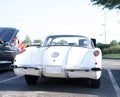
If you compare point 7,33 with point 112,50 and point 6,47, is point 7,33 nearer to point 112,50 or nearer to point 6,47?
point 6,47

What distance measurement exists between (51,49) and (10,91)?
1525mm

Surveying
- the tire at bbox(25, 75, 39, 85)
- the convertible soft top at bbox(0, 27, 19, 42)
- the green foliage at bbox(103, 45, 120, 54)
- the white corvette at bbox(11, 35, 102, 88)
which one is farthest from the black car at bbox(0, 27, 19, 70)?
the green foliage at bbox(103, 45, 120, 54)

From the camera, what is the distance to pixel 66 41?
11.2m

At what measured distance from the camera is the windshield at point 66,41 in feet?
34.3

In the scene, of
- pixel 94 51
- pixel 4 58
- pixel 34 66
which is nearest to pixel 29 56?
pixel 34 66

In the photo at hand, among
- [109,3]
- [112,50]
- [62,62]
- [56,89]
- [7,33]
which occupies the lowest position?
[112,50]

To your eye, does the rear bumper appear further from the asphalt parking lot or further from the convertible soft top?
the convertible soft top

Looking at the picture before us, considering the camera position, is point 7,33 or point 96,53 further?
point 7,33

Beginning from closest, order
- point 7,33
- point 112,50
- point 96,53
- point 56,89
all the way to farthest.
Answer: point 96,53, point 56,89, point 7,33, point 112,50

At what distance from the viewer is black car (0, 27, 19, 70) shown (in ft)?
44.8

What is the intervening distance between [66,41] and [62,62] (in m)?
2.05

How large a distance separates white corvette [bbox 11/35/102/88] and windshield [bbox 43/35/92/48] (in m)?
0.47

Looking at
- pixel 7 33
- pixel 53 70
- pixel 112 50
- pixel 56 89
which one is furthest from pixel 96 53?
pixel 112 50

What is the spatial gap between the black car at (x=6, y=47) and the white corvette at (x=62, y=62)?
3890mm
